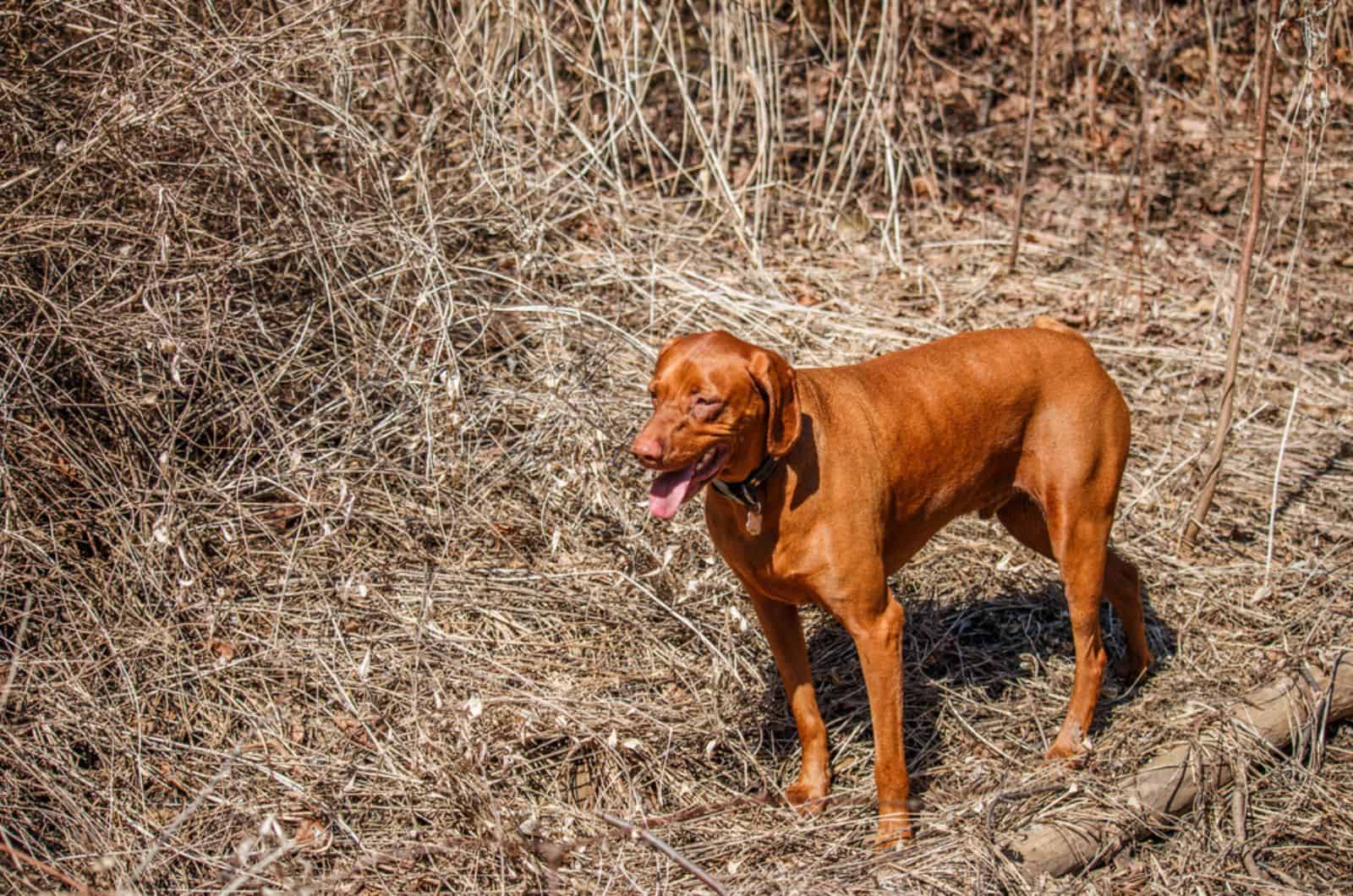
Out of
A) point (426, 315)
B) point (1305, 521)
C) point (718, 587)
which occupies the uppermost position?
point (426, 315)

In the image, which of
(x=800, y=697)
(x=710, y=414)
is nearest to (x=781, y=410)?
(x=710, y=414)

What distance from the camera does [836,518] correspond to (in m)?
3.58

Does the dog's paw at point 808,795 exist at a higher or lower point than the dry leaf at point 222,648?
lower

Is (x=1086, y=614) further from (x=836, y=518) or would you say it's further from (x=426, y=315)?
(x=426, y=315)

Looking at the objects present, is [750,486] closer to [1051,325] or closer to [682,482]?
[682,482]

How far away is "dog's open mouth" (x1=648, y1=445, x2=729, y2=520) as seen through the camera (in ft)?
11.0

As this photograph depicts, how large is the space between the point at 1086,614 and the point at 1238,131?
6.11m

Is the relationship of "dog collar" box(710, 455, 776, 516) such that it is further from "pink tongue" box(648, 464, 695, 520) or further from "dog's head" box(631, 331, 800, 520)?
"pink tongue" box(648, 464, 695, 520)

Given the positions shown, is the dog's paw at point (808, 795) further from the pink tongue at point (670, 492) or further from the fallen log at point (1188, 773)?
the pink tongue at point (670, 492)

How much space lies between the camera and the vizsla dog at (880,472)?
11.1 feet

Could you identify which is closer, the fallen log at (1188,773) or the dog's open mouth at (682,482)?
the dog's open mouth at (682,482)

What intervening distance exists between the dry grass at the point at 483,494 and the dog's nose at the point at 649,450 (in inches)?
38.5

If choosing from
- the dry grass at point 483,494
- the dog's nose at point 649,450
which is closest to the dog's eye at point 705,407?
the dog's nose at point 649,450

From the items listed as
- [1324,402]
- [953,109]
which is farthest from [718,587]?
[953,109]
